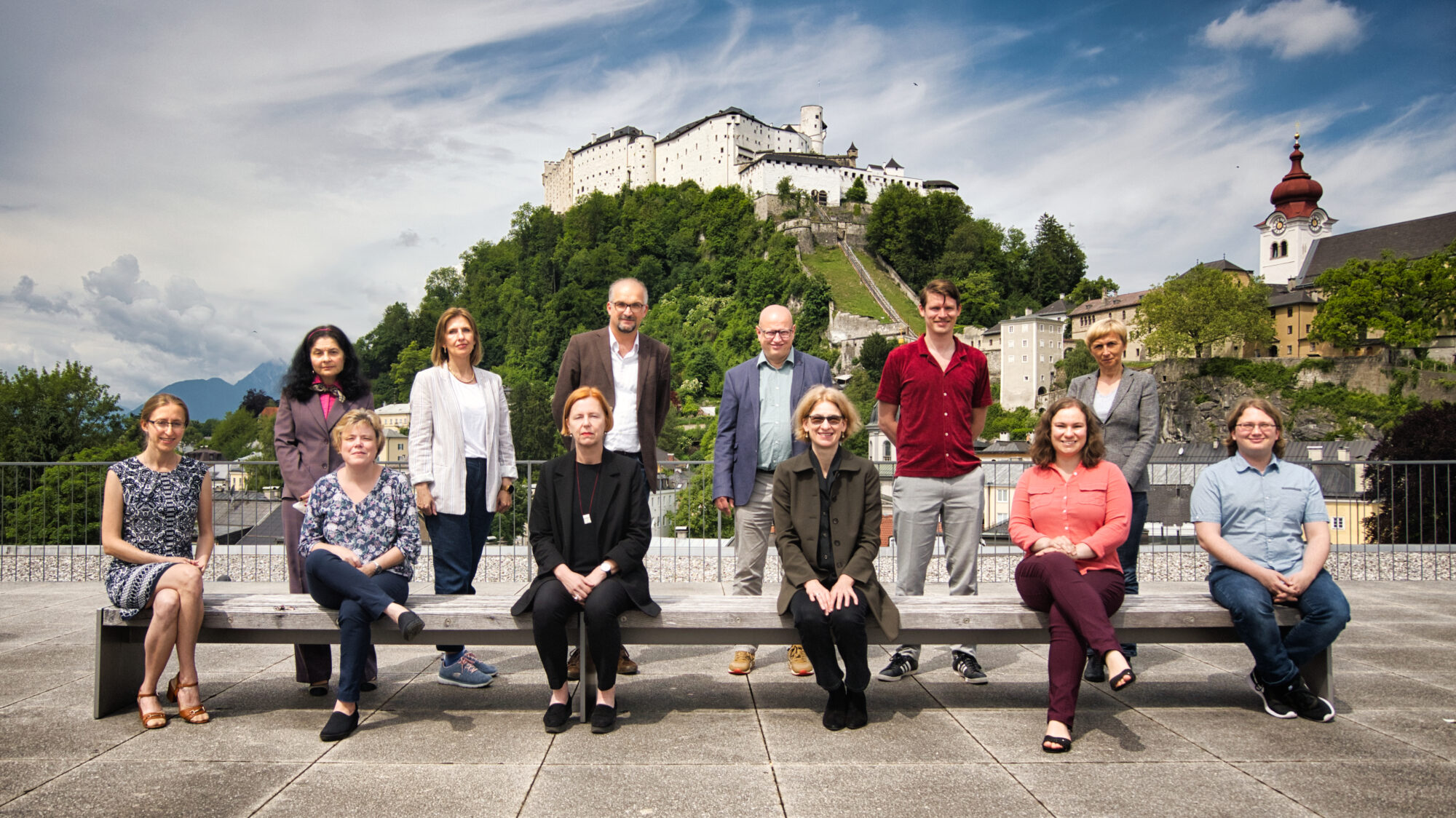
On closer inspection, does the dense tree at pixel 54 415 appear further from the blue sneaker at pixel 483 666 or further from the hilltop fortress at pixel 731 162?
the hilltop fortress at pixel 731 162

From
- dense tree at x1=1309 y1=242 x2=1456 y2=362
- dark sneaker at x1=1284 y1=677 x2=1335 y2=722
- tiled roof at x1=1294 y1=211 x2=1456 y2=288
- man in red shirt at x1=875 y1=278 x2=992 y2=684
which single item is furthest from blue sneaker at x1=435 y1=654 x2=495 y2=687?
tiled roof at x1=1294 y1=211 x2=1456 y2=288

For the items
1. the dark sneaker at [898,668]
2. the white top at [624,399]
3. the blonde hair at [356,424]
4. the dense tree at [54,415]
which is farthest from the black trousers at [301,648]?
the dense tree at [54,415]

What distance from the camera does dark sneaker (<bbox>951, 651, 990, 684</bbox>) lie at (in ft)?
13.6

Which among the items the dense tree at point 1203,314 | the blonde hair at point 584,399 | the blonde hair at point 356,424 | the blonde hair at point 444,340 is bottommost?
the blonde hair at point 356,424

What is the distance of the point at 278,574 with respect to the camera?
8984 mm

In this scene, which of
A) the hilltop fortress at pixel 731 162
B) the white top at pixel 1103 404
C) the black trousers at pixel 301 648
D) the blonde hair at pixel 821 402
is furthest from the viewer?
the hilltop fortress at pixel 731 162

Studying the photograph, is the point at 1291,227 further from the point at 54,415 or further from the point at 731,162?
the point at 54,415

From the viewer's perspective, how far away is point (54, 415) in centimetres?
3738

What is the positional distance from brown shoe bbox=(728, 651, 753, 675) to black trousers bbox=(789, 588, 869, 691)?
2.84ft

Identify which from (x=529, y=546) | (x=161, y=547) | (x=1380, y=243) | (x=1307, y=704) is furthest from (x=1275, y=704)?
(x=1380, y=243)

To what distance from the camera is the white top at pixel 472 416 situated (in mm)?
4340

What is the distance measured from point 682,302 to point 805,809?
260 feet

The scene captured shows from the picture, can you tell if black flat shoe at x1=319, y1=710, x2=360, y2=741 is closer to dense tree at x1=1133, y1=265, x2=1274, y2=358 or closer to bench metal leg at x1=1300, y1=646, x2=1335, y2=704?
bench metal leg at x1=1300, y1=646, x2=1335, y2=704

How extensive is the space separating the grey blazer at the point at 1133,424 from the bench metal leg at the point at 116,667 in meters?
4.42
